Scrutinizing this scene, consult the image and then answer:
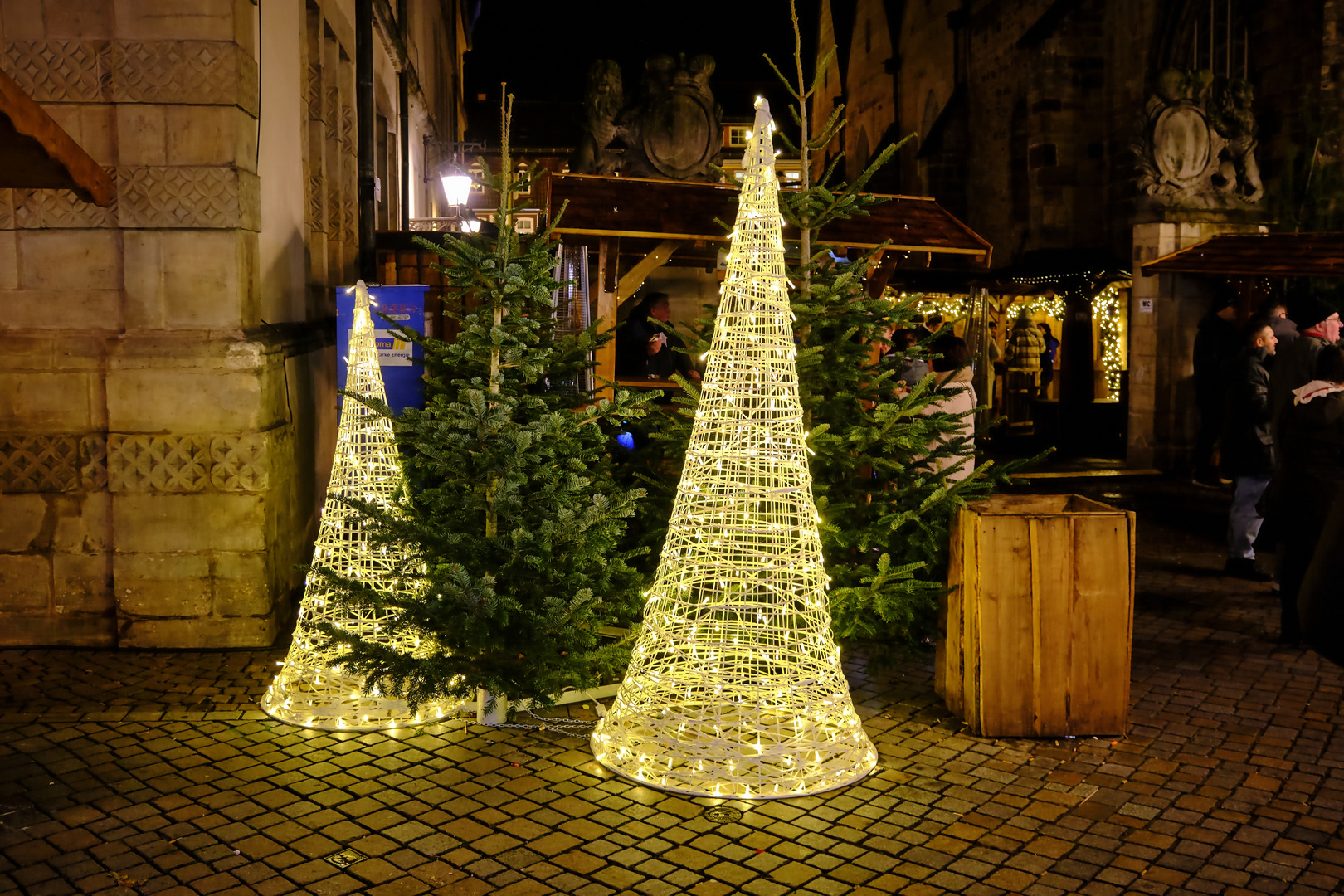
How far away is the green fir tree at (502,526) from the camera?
5648 mm

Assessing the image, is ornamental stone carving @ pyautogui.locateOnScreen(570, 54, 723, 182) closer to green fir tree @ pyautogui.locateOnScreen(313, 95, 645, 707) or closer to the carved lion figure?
the carved lion figure

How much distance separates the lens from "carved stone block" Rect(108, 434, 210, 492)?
24.2 feet

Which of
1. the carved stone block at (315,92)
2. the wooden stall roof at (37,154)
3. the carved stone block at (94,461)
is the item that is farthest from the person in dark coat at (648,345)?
the wooden stall roof at (37,154)

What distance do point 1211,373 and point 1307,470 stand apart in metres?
7.51

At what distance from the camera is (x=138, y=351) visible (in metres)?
7.36

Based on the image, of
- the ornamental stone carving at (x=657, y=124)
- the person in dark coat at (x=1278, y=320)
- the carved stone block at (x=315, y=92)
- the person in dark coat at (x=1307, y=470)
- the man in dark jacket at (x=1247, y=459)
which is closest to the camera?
the person in dark coat at (x=1307, y=470)

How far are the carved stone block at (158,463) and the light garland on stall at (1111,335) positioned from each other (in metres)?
16.0

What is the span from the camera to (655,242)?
11125 mm

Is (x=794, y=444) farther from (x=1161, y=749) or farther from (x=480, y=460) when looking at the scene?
(x=1161, y=749)

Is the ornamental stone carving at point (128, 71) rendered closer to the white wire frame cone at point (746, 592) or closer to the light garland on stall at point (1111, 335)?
the white wire frame cone at point (746, 592)

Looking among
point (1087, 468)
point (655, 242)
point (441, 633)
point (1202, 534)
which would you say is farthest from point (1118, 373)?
point (441, 633)

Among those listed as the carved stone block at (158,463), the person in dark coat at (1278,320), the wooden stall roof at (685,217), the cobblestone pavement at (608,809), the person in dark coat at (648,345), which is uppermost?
the wooden stall roof at (685,217)

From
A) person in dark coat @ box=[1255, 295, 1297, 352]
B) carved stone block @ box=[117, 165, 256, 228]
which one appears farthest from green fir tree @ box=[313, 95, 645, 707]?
person in dark coat @ box=[1255, 295, 1297, 352]

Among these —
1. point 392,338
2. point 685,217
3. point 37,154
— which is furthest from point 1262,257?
point 37,154
